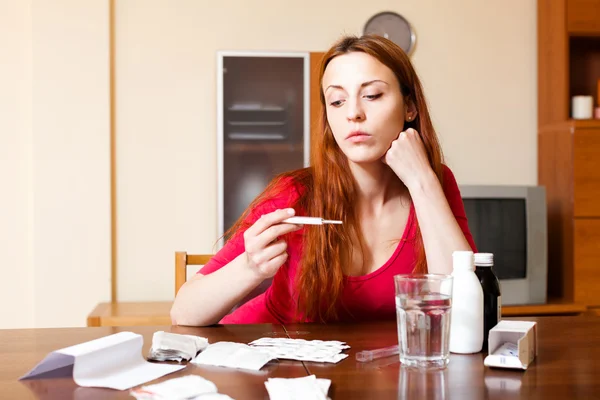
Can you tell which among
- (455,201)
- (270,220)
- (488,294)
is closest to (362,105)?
(455,201)

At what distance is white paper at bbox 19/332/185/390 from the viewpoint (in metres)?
1.05

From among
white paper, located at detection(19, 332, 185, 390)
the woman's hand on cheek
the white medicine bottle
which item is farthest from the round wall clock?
white paper, located at detection(19, 332, 185, 390)

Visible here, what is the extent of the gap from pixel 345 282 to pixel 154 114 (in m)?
2.11

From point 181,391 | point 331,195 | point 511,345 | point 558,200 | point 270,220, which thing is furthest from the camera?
point 558,200

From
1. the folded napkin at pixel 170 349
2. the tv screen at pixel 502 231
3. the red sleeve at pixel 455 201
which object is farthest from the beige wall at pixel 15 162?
the folded napkin at pixel 170 349

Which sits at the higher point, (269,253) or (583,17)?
(583,17)

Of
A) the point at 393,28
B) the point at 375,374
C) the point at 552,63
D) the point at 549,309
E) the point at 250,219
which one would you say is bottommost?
the point at 549,309

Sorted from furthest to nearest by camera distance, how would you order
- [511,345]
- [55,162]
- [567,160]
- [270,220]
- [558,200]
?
[558,200] → [567,160] → [55,162] → [270,220] → [511,345]

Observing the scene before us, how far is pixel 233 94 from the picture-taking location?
140 inches

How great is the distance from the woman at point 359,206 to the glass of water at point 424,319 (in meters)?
0.48

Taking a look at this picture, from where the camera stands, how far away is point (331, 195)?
1792mm

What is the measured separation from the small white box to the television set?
2.19m

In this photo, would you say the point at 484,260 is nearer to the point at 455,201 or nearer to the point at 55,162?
the point at 455,201

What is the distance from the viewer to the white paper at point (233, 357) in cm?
114
